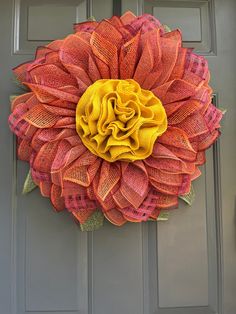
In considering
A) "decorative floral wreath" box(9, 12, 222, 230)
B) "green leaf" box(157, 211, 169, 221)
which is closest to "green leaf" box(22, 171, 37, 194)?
"decorative floral wreath" box(9, 12, 222, 230)

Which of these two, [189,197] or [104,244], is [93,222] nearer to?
[104,244]

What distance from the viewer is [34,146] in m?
0.91

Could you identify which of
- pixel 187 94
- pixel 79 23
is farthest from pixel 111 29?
pixel 187 94

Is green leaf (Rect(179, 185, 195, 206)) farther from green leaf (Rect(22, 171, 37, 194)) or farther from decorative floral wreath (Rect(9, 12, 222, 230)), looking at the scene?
green leaf (Rect(22, 171, 37, 194))

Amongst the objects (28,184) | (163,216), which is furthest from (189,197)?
(28,184)

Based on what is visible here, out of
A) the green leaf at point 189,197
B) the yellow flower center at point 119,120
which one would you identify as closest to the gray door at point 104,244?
the green leaf at point 189,197

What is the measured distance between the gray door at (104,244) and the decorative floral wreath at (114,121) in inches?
3.2

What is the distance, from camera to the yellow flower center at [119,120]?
2.83ft

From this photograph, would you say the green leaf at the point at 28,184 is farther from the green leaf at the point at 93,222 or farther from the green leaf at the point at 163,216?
the green leaf at the point at 163,216

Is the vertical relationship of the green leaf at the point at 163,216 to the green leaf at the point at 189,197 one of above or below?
below

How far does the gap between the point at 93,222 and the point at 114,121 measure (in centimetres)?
25

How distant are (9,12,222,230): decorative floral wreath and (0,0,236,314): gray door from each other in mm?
80

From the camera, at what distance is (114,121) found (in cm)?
87
